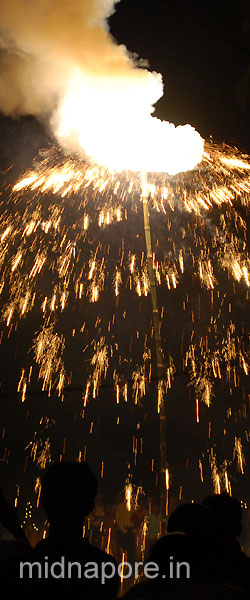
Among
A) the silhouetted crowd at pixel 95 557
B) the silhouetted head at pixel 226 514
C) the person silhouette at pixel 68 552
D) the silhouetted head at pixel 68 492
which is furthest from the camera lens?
the silhouetted head at pixel 226 514

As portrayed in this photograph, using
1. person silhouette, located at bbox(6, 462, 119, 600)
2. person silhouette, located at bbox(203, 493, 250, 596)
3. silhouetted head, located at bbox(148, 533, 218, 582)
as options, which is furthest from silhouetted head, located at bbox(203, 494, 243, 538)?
person silhouette, located at bbox(6, 462, 119, 600)

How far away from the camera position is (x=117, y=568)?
6.15 feet

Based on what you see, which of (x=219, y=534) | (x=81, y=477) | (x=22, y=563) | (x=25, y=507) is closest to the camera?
(x=22, y=563)

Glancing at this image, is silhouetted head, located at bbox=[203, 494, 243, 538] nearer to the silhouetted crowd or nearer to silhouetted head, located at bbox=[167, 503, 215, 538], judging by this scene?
the silhouetted crowd

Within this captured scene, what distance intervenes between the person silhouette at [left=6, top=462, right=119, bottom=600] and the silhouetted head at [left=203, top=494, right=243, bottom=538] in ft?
2.84

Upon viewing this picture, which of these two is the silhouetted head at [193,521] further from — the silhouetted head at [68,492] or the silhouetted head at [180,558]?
the silhouetted head at [68,492]

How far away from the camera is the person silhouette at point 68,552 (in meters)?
1.71

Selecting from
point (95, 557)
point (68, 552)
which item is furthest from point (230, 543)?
point (68, 552)

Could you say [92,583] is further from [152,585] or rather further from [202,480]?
[202,480]

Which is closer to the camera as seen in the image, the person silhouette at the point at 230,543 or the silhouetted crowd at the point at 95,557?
the silhouetted crowd at the point at 95,557

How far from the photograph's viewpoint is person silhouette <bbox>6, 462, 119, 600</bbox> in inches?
67.2

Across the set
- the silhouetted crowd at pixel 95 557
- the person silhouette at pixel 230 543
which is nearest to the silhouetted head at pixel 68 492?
the silhouetted crowd at pixel 95 557

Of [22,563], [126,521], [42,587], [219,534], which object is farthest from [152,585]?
[126,521]

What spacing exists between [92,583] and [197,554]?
18.5 inches
